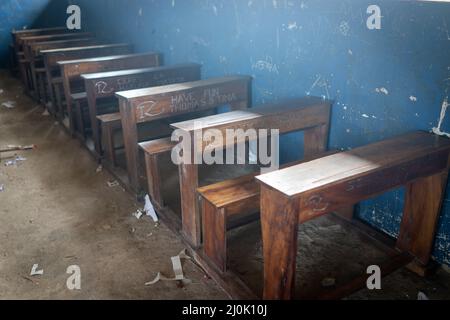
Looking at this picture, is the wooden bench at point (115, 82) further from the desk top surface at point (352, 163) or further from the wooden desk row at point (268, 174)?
the desk top surface at point (352, 163)

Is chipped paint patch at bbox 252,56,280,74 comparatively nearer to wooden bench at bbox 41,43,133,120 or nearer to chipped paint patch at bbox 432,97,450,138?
chipped paint patch at bbox 432,97,450,138

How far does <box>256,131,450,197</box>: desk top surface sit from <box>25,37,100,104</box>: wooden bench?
4743 mm

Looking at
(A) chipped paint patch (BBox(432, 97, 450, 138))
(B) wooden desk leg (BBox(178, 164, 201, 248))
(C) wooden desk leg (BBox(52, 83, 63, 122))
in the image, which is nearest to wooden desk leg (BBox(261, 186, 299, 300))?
(B) wooden desk leg (BBox(178, 164, 201, 248))

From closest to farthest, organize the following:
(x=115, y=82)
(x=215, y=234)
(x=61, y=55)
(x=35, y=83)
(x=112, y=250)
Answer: (x=215, y=234)
(x=112, y=250)
(x=115, y=82)
(x=61, y=55)
(x=35, y=83)

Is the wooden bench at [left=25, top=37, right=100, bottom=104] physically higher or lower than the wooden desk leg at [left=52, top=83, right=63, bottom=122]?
higher

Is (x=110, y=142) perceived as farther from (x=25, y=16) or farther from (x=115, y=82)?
(x=25, y=16)

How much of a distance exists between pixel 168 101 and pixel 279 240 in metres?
1.64

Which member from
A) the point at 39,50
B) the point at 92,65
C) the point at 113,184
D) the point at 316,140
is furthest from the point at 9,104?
the point at 316,140

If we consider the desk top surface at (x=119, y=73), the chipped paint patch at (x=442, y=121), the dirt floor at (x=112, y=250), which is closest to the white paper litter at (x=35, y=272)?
the dirt floor at (x=112, y=250)

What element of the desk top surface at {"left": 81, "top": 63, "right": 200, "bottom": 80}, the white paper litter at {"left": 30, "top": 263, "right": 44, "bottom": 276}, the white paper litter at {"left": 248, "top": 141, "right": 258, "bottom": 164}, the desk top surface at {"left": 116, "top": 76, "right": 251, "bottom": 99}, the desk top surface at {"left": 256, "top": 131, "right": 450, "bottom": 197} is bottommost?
the white paper litter at {"left": 30, "top": 263, "right": 44, "bottom": 276}

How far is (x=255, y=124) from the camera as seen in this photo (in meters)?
2.57

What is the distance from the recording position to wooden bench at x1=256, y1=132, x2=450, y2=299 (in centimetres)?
172
